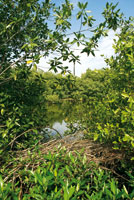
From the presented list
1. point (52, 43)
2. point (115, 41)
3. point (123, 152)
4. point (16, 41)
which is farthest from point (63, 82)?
point (16, 41)

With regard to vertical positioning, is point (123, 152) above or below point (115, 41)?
below

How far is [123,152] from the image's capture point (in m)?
3.37

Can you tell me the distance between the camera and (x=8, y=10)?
186 inches

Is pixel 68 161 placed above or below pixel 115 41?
below

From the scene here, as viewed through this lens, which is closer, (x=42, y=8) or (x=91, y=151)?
(x=91, y=151)

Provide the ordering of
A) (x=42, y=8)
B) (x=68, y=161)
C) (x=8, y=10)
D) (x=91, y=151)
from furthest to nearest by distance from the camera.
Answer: (x=42, y=8), (x=8, y=10), (x=91, y=151), (x=68, y=161)

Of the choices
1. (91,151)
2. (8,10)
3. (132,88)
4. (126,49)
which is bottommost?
(91,151)

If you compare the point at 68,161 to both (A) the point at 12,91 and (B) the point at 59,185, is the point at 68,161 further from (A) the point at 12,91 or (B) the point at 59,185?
(A) the point at 12,91

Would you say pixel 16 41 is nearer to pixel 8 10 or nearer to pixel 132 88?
pixel 8 10

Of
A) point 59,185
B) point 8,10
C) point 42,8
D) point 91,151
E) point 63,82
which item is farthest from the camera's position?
point 42,8

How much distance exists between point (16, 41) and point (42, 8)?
136cm

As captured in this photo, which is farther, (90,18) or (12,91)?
(12,91)

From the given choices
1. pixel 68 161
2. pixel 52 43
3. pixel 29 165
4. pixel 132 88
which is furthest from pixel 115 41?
pixel 29 165

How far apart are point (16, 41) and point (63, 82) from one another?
252cm
